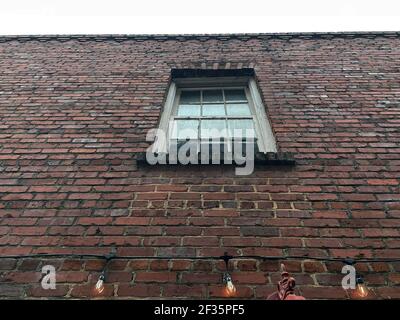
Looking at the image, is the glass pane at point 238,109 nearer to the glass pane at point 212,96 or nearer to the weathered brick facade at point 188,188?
the glass pane at point 212,96

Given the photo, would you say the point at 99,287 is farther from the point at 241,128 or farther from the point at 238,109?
the point at 238,109

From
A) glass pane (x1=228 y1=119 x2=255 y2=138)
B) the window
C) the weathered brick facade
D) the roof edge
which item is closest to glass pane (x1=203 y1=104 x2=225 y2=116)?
the window

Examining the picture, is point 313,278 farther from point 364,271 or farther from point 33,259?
point 33,259

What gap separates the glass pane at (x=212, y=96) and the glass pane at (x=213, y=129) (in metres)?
0.59

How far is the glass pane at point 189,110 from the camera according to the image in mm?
4056

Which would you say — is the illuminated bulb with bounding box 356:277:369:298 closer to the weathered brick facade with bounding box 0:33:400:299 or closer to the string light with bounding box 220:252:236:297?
the weathered brick facade with bounding box 0:33:400:299

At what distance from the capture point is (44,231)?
7.86 feet

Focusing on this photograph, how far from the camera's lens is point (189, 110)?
4.14 metres

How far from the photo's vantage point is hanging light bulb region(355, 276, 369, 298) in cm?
192

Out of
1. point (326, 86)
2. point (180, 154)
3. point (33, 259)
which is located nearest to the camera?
point (33, 259)

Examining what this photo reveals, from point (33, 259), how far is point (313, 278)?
5.97ft

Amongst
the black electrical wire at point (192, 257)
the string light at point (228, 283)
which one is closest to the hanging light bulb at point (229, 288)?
the string light at point (228, 283)
